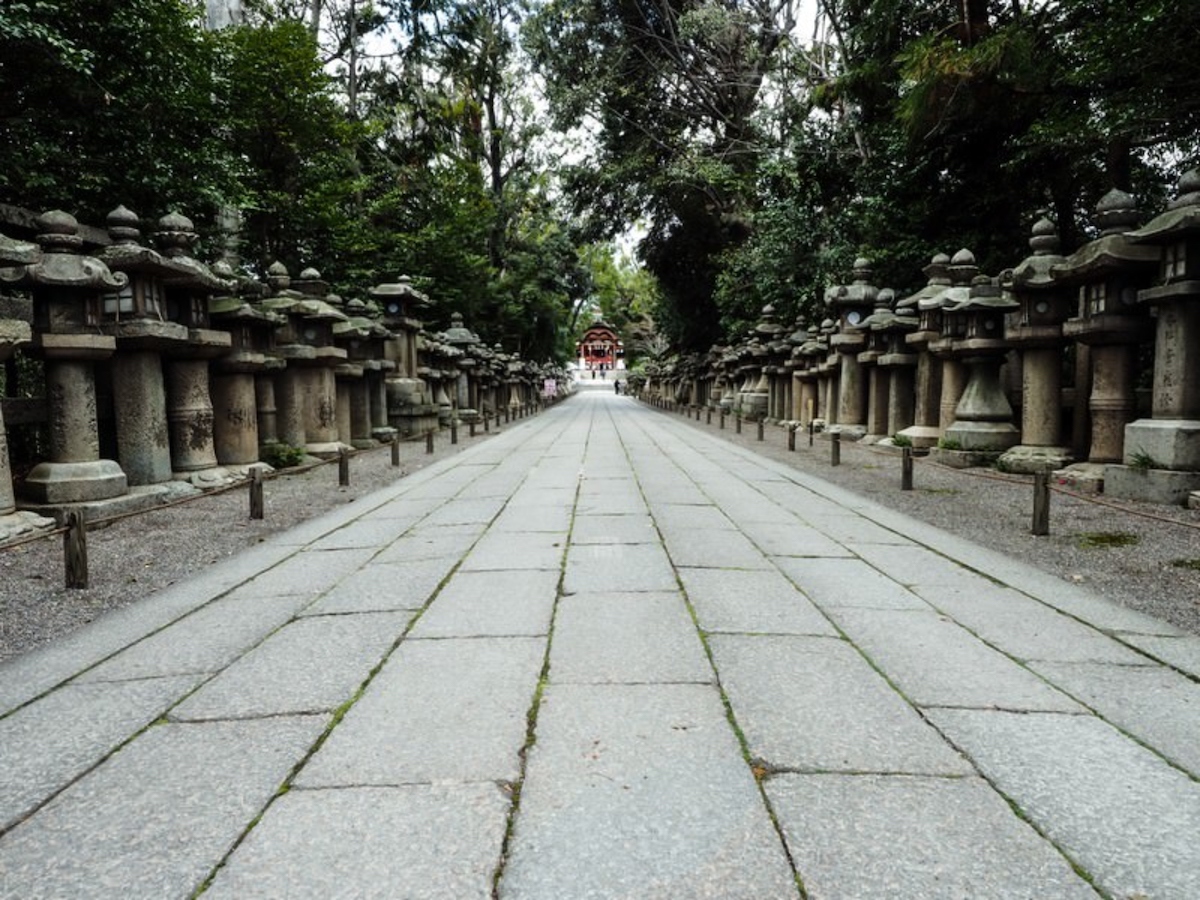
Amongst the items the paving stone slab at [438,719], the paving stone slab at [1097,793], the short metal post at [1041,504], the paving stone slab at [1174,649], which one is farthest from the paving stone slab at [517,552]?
the short metal post at [1041,504]

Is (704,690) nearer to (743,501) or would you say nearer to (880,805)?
(880,805)

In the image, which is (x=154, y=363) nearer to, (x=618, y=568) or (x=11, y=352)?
(x=11, y=352)

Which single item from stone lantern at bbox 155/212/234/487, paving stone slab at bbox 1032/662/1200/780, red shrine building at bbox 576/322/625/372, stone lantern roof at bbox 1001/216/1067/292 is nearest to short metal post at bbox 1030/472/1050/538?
paving stone slab at bbox 1032/662/1200/780

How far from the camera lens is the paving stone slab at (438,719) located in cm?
188

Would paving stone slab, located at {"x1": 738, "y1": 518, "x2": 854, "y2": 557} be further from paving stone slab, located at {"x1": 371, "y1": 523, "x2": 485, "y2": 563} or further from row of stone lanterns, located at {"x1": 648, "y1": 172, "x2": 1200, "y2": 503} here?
row of stone lanterns, located at {"x1": 648, "y1": 172, "x2": 1200, "y2": 503}

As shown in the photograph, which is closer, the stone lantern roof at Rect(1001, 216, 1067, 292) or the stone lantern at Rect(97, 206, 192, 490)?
the stone lantern at Rect(97, 206, 192, 490)

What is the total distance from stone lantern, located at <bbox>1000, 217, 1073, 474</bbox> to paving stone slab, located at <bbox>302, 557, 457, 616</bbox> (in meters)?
6.93

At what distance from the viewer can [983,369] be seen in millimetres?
9188

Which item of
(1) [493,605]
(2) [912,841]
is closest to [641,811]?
(2) [912,841]

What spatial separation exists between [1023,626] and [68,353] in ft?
22.3

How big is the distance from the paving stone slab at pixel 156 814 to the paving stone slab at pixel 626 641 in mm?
939

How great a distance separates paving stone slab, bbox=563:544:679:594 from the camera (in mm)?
3703

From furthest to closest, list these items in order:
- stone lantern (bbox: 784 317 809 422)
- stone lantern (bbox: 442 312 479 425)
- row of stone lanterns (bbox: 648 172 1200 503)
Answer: stone lantern (bbox: 442 312 479 425), stone lantern (bbox: 784 317 809 422), row of stone lanterns (bbox: 648 172 1200 503)

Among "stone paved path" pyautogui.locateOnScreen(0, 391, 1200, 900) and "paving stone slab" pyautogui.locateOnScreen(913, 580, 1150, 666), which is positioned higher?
"stone paved path" pyautogui.locateOnScreen(0, 391, 1200, 900)
